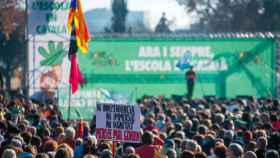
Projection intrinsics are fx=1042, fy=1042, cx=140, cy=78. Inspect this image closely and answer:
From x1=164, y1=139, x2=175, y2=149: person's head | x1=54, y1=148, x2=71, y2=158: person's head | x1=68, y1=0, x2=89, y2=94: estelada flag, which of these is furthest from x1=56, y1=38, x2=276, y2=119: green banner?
x1=54, y1=148, x2=71, y2=158: person's head

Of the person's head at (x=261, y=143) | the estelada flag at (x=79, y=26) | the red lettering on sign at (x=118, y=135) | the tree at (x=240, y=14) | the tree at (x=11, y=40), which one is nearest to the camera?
the red lettering on sign at (x=118, y=135)

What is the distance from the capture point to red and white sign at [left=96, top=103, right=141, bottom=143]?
16.5 m

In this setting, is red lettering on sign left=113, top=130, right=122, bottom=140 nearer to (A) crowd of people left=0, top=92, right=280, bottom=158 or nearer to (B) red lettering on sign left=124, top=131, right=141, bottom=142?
(B) red lettering on sign left=124, top=131, right=141, bottom=142

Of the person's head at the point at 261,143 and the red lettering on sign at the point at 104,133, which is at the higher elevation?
the red lettering on sign at the point at 104,133

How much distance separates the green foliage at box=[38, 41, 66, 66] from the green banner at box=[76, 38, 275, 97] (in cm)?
742

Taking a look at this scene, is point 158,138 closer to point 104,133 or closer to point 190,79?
point 104,133

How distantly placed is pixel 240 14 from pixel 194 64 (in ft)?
87.1

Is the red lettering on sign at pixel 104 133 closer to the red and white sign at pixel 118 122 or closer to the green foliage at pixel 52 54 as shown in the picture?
the red and white sign at pixel 118 122

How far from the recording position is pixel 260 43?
40844mm

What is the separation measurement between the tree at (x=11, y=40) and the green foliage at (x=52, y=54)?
13764 mm

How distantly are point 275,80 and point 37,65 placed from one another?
11.8m

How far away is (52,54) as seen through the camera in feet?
107

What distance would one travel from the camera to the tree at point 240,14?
65.8 m

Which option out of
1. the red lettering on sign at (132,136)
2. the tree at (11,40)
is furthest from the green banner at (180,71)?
the red lettering on sign at (132,136)
